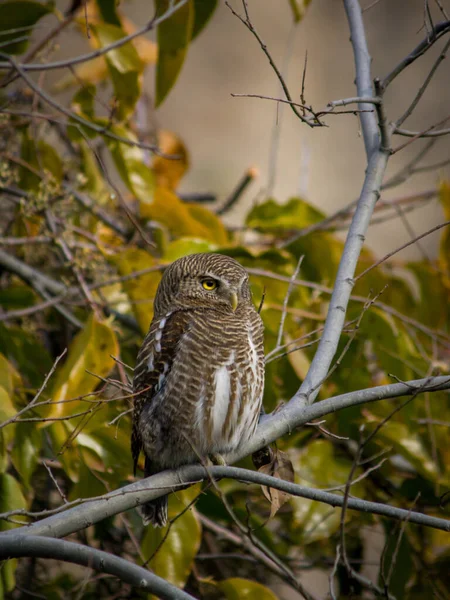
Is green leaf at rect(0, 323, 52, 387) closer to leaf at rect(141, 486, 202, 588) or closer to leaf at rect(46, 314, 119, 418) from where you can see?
leaf at rect(46, 314, 119, 418)

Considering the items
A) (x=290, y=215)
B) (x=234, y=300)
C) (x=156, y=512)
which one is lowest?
(x=156, y=512)

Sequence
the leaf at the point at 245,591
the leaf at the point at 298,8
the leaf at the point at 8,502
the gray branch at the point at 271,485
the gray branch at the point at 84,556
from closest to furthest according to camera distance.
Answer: the gray branch at the point at 84,556 → the gray branch at the point at 271,485 → the leaf at the point at 8,502 → the leaf at the point at 245,591 → the leaf at the point at 298,8

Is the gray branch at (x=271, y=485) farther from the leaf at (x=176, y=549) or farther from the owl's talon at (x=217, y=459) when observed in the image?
the leaf at (x=176, y=549)

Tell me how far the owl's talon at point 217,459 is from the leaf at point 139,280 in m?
0.89

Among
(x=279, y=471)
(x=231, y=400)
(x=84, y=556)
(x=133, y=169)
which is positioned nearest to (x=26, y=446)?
(x=231, y=400)

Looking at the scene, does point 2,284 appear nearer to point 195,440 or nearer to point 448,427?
point 195,440

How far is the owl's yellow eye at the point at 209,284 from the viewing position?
2801 millimetres

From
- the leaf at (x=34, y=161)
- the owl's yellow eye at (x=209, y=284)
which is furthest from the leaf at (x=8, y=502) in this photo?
the leaf at (x=34, y=161)

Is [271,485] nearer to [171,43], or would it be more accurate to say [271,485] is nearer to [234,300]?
[234,300]

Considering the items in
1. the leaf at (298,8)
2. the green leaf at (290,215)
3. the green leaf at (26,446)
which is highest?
the leaf at (298,8)

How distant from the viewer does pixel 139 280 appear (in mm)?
3527

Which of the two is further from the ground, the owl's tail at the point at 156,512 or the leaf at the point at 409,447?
the leaf at the point at 409,447

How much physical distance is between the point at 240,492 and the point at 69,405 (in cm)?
168

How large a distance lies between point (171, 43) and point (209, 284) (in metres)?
1.14
